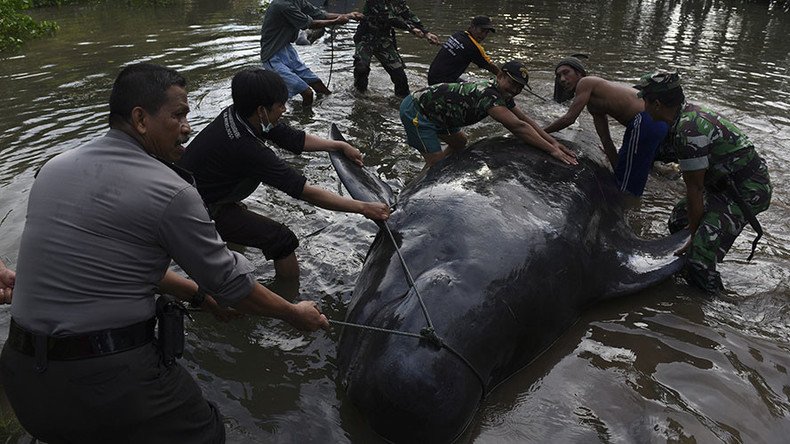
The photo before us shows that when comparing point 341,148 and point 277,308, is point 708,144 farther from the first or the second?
point 277,308

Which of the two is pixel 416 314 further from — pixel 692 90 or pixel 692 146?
pixel 692 90

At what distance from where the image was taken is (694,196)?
4887 mm

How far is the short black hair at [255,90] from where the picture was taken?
13.6 ft

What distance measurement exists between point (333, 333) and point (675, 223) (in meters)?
3.90

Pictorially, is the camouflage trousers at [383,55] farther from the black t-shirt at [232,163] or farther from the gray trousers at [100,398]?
the gray trousers at [100,398]

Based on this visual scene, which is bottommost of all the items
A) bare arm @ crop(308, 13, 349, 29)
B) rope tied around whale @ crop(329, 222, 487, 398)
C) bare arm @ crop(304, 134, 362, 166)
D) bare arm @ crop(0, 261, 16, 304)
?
rope tied around whale @ crop(329, 222, 487, 398)

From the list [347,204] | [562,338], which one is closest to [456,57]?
[347,204]

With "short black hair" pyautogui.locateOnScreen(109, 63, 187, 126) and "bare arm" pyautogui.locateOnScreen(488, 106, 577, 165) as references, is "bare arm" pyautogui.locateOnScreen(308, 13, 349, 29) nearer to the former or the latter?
"bare arm" pyautogui.locateOnScreen(488, 106, 577, 165)

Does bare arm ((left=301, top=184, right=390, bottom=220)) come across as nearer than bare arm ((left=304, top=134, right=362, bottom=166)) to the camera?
Yes

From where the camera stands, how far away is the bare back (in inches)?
264

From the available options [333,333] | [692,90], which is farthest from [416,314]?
[692,90]

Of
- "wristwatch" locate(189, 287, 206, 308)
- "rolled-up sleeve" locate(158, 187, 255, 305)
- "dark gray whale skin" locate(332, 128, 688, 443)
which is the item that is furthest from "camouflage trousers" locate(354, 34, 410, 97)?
"rolled-up sleeve" locate(158, 187, 255, 305)

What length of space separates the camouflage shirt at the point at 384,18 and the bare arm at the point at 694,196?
6.55 metres

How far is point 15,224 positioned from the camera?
5949 millimetres
